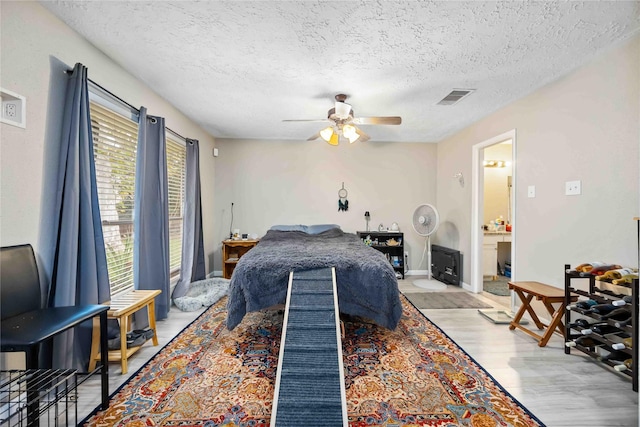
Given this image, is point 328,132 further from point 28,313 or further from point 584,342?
point 584,342

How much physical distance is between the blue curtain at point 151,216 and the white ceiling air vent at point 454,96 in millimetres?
3026

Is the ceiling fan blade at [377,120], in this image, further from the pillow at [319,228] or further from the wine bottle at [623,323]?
the wine bottle at [623,323]

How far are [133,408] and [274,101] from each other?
2.88 m

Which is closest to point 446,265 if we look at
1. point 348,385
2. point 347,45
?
point 348,385

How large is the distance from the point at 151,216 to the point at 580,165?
3.91m

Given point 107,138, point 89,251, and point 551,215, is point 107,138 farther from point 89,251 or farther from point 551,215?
point 551,215

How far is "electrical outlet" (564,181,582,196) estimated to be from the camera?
91.7 inches

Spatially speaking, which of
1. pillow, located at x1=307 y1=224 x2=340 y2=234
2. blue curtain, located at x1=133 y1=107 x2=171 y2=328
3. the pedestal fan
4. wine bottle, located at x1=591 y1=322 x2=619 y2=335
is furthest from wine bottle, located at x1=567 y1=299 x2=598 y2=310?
blue curtain, located at x1=133 y1=107 x2=171 y2=328

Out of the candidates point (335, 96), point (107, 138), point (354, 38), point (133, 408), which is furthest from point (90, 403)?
point (335, 96)

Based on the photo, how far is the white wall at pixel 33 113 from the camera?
4.90 feet

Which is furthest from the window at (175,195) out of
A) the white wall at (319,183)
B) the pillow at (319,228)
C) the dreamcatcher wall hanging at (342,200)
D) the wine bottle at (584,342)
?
the wine bottle at (584,342)

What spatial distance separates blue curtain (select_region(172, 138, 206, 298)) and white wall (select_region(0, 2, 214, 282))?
5.74 feet

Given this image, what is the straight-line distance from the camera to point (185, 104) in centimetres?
325

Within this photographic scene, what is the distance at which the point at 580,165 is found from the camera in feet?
7.63
